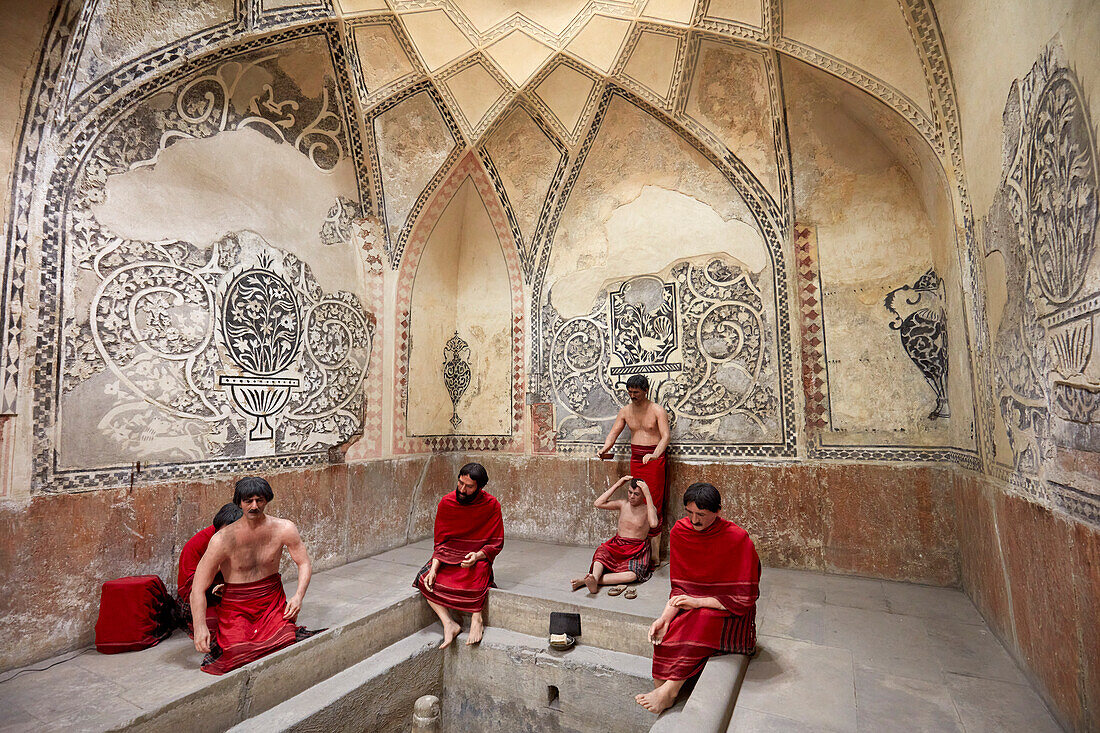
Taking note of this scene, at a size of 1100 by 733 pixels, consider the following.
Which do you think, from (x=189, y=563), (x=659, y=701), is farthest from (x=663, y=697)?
(x=189, y=563)

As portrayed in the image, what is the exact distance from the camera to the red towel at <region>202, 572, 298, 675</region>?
2.81m

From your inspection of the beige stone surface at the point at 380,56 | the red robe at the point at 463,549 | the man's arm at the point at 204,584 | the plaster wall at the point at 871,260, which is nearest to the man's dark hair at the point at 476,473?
the red robe at the point at 463,549

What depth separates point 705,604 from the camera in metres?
2.74

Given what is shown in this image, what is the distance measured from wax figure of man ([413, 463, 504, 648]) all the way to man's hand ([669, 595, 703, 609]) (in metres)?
1.44

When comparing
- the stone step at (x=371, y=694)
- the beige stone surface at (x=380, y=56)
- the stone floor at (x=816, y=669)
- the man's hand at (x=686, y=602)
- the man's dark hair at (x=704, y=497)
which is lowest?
the stone step at (x=371, y=694)

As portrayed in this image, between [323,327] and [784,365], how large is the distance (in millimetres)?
4170

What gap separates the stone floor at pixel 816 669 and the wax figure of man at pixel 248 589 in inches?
7.1

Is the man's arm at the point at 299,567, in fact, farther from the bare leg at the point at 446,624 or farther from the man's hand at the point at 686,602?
the man's hand at the point at 686,602

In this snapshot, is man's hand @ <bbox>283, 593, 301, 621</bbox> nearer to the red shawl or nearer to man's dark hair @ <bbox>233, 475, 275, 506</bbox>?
man's dark hair @ <bbox>233, 475, 275, 506</bbox>

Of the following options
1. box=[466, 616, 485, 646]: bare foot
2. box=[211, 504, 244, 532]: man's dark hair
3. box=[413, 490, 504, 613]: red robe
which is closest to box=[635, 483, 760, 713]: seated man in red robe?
box=[466, 616, 485, 646]: bare foot

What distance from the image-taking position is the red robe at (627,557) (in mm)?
4125

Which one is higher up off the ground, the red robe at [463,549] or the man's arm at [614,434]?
the man's arm at [614,434]

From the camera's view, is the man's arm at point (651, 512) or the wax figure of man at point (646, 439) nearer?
the man's arm at point (651, 512)

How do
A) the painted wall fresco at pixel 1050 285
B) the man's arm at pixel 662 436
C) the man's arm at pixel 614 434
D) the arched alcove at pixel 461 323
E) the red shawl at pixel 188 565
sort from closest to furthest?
the painted wall fresco at pixel 1050 285 → the red shawl at pixel 188 565 → the man's arm at pixel 662 436 → the man's arm at pixel 614 434 → the arched alcove at pixel 461 323
